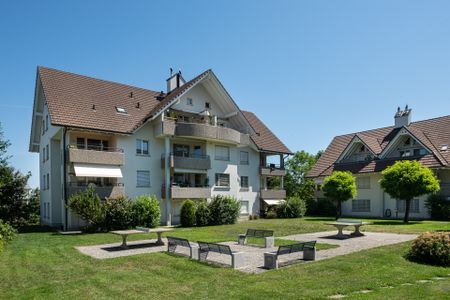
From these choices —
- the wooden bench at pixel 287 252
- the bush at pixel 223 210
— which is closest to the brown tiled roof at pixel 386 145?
the bush at pixel 223 210

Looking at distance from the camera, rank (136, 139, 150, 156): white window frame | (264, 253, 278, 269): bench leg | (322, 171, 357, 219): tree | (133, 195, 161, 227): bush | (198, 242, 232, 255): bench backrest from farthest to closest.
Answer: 1. (322, 171, 357, 219): tree
2. (136, 139, 150, 156): white window frame
3. (133, 195, 161, 227): bush
4. (198, 242, 232, 255): bench backrest
5. (264, 253, 278, 269): bench leg

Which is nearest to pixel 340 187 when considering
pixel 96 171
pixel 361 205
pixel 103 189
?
pixel 361 205

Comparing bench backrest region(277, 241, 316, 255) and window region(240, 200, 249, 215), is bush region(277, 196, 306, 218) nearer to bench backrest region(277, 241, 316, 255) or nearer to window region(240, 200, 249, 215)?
window region(240, 200, 249, 215)

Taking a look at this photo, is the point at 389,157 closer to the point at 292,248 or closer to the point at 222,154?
the point at 222,154

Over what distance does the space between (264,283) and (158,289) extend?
2987mm

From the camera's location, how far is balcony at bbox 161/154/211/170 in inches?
1314

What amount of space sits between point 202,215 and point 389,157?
21282 millimetres

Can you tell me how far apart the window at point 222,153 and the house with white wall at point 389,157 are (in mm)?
12946

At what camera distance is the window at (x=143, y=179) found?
32.6 meters

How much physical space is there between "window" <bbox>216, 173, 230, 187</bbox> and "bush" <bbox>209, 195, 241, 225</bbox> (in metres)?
4.84

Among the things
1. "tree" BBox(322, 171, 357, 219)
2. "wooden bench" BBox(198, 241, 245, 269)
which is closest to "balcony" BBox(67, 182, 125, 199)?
"wooden bench" BBox(198, 241, 245, 269)

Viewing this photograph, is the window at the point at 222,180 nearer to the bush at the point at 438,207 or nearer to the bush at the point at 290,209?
the bush at the point at 290,209

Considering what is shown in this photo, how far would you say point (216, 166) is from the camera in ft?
122

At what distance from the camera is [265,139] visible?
42.8 m
